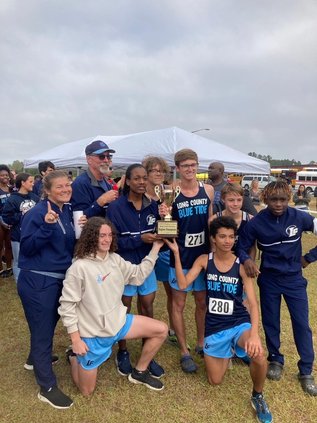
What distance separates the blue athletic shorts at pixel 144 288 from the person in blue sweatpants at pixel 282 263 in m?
0.90

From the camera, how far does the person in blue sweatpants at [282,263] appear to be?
2832 millimetres

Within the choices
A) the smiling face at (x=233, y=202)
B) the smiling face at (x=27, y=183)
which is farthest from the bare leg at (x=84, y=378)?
the smiling face at (x=27, y=183)

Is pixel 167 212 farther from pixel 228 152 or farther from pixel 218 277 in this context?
pixel 228 152

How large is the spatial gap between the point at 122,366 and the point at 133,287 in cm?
80

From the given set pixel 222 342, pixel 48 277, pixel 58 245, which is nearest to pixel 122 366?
pixel 222 342

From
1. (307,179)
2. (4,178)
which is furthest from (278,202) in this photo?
(307,179)

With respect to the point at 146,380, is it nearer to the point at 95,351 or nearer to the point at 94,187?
the point at 95,351

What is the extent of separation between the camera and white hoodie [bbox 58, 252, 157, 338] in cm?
247

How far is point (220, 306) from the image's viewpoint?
281cm

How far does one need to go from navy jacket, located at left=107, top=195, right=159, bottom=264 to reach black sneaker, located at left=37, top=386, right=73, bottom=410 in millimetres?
Answer: 1249

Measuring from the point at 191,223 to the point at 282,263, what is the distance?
3.02 ft

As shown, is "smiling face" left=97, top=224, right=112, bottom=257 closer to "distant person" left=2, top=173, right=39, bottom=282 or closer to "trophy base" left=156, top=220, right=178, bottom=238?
"trophy base" left=156, top=220, right=178, bottom=238

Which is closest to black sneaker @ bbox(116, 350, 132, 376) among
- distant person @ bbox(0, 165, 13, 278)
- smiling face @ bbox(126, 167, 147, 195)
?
smiling face @ bbox(126, 167, 147, 195)

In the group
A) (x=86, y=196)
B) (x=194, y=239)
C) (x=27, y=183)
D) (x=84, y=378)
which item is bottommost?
(x=84, y=378)
